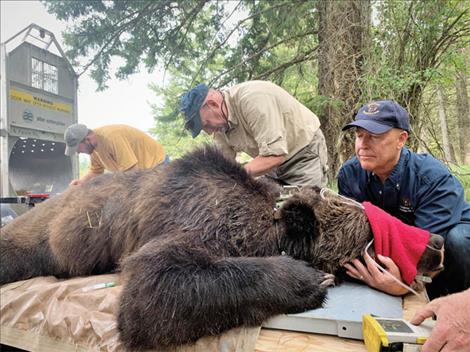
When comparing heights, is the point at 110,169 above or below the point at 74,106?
below

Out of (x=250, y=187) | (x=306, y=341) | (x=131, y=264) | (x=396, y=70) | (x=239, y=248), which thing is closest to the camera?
(x=306, y=341)

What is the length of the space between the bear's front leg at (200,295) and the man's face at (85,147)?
4.25 m

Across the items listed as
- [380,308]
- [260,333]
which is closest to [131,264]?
[260,333]

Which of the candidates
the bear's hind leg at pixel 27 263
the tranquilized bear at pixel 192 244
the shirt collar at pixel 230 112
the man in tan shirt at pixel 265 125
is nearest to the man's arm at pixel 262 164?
the man in tan shirt at pixel 265 125

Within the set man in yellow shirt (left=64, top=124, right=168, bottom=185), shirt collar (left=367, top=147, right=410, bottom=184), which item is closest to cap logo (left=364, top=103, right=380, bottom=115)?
shirt collar (left=367, top=147, right=410, bottom=184)

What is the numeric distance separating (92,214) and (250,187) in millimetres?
1260

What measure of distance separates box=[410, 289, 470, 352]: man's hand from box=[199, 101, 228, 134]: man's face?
9.13ft

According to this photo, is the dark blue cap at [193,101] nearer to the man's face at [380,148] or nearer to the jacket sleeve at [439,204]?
the man's face at [380,148]

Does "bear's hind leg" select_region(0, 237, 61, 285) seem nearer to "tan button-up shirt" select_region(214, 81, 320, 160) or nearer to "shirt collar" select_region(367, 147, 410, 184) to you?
"tan button-up shirt" select_region(214, 81, 320, 160)

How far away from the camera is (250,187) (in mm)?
2277

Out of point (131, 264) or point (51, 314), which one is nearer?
point (131, 264)

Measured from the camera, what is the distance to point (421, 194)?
8.02ft

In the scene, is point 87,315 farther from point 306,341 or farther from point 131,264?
point 306,341

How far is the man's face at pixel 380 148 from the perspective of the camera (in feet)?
8.29
